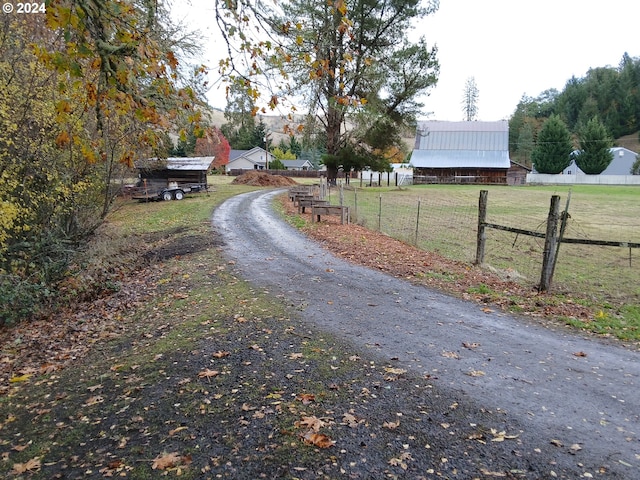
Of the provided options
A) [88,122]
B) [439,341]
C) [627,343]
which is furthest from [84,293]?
[627,343]

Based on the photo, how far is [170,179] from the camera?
34.7 meters

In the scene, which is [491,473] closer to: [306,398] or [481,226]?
[306,398]

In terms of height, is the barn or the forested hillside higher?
the forested hillside

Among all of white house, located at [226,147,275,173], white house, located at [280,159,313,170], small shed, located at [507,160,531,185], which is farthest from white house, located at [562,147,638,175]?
white house, located at [226,147,275,173]

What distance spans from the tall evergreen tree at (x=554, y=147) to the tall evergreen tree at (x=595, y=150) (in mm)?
2316

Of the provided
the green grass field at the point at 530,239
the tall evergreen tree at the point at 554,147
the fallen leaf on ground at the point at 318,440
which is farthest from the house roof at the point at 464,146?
the fallen leaf on ground at the point at 318,440

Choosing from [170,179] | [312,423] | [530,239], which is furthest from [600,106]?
[312,423]

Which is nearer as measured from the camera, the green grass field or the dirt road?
the dirt road

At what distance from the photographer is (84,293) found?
382 inches

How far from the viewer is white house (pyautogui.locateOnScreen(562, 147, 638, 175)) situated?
67.4 meters

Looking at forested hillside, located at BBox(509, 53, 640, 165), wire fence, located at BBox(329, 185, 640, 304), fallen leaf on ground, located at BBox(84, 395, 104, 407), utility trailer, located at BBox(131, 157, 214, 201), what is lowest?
fallen leaf on ground, located at BBox(84, 395, 104, 407)

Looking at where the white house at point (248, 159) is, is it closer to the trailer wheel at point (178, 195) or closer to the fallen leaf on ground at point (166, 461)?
the trailer wheel at point (178, 195)

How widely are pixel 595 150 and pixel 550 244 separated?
2661 inches

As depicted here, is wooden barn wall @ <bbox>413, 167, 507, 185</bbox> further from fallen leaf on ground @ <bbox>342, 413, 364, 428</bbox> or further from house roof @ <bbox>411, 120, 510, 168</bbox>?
fallen leaf on ground @ <bbox>342, 413, 364, 428</bbox>
